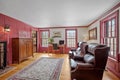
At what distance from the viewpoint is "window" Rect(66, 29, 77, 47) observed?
28.9 ft

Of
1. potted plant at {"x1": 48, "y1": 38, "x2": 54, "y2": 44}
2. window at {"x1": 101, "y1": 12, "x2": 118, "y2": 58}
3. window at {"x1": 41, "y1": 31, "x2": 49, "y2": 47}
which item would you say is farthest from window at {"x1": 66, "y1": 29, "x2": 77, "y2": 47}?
window at {"x1": 101, "y1": 12, "x2": 118, "y2": 58}

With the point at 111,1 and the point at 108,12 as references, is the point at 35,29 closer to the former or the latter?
the point at 108,12

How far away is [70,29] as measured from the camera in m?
8.73

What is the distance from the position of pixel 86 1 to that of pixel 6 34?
3.81 meters

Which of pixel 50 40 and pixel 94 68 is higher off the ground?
pixel 50 40

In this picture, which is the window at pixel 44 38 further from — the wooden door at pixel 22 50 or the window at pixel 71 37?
the wooden door at pixel 22 50

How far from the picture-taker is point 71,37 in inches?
348

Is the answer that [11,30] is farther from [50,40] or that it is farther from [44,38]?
[44,38]

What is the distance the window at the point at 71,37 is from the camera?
8820 millimetres

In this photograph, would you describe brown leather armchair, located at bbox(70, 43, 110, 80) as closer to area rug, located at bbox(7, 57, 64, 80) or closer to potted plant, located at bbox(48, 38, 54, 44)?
area rug, located at bbox(7, 57, 64, 80)

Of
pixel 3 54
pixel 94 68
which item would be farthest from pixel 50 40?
pixel 94 68

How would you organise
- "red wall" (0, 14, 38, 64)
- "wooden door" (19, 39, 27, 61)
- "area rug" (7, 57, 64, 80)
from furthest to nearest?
"wooden door" (19, 39, 27, 61), "red wall" (0, 14, 38, 64), "area rug" (7, 57, 64, 80)

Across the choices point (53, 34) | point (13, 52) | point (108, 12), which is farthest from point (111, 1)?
point (53, 34)

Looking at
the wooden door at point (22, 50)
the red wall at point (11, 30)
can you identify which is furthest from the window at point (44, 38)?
the wooden door at point (22, 50)
